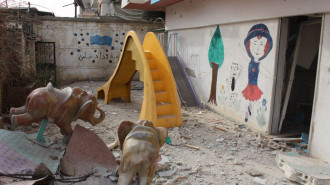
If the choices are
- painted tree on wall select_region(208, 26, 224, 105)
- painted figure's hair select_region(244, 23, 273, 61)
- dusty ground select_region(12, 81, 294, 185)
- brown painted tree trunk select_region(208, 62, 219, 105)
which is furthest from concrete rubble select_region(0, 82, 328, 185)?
painted figure's hair select_region(244, 23, 273, 61)

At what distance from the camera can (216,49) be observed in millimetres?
7582

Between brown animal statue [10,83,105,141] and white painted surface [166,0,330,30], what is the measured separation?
3.72 meters

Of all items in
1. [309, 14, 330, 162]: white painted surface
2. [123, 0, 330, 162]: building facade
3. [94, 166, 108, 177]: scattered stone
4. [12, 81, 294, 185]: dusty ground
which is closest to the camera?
[94, 166, 108, 177]: scattered stone

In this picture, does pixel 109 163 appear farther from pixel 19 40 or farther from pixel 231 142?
pixel 19 40

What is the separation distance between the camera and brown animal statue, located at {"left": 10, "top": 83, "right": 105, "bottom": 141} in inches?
144

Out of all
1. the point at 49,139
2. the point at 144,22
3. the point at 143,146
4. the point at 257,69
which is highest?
the point at 144,22

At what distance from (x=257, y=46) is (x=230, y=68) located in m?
1.12

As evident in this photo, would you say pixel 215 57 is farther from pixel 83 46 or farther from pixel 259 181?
pixel 83 46

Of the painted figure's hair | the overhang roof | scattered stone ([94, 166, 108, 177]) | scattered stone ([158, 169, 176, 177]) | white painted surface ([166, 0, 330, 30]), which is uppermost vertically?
the overhang roof

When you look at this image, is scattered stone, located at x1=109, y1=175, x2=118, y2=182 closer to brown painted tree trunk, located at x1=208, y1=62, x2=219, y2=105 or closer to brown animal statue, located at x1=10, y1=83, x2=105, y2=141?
brown animal statue, located at x1=10, y1=83, x2=105, y2=141

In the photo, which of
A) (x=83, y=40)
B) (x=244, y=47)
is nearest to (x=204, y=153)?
(x=244, y=47)

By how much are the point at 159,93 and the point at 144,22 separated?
7.00m

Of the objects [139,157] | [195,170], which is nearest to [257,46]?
[195,170]

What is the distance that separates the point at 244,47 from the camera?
6359 mm
